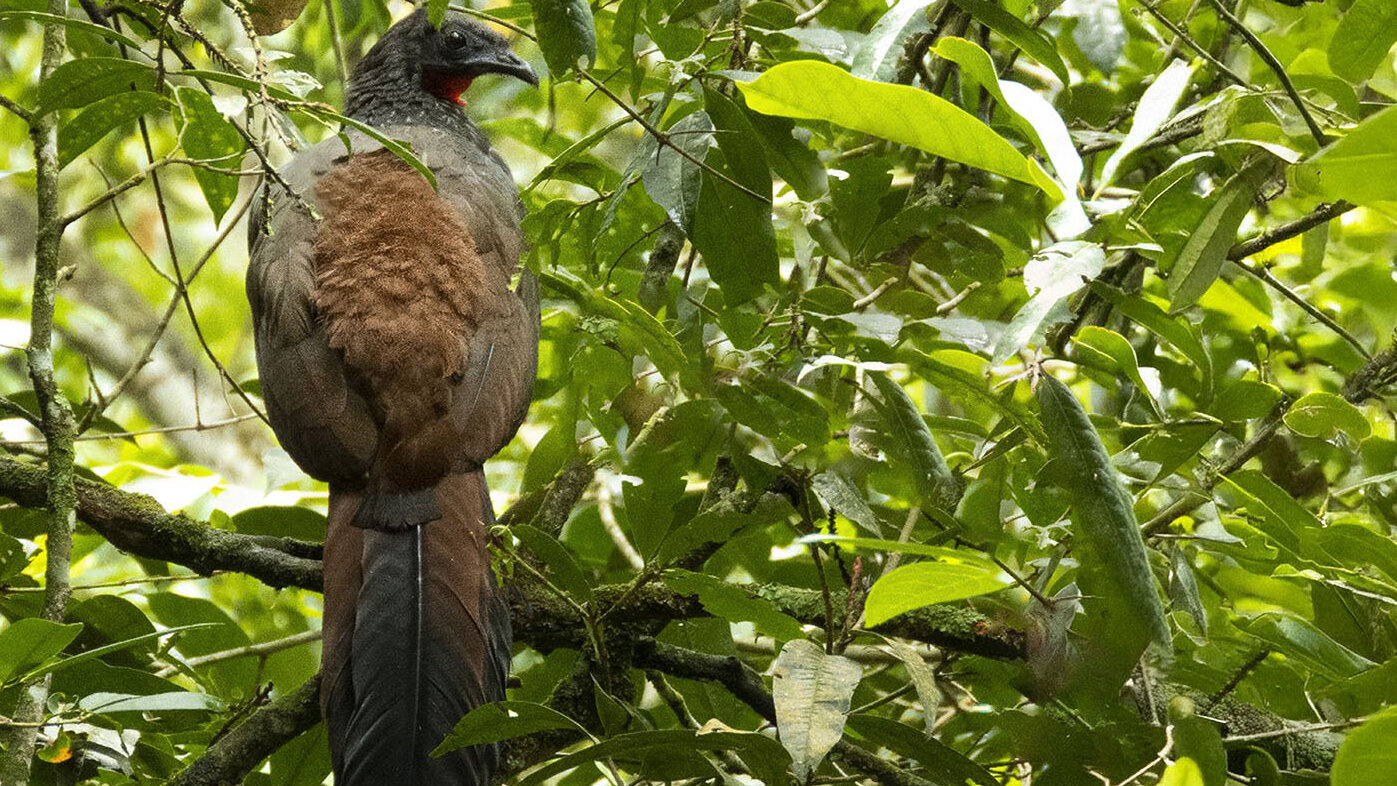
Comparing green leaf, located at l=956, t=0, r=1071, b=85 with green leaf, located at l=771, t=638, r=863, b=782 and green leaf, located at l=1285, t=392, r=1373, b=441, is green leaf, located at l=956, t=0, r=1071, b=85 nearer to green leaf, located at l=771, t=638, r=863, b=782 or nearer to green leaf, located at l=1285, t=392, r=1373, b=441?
green leaf, located at l=1285, t=392, r=1373, b=441

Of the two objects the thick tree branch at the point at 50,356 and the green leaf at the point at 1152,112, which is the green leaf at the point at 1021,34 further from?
the thick tree branch at the point at 50,356

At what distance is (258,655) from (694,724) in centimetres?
90

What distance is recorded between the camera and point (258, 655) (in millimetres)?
2645

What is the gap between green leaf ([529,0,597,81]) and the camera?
1896mm

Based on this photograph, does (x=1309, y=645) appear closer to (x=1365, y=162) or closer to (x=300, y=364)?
(x=1365, y=162)

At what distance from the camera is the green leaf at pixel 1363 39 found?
1779mm

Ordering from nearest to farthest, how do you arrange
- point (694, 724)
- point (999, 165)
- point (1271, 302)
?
point (999, 165)
point (694, 724)
point (1271, 302)

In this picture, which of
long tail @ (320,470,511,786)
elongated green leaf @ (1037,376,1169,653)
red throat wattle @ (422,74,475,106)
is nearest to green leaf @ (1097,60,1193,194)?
elongated green leaf @ (1037,376,1169,653)

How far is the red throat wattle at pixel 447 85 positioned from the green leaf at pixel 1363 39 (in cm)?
258

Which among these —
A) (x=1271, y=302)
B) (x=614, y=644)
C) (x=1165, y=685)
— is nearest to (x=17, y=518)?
(x=614, y=644)

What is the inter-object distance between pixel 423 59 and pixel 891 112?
8.33ft

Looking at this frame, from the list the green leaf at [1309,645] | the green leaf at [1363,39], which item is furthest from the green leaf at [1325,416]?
the green leaf at [1363,39]

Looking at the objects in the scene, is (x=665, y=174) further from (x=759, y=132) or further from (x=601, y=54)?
(x=601, y=54)

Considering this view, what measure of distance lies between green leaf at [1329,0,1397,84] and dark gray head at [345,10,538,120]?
7.81 feet
